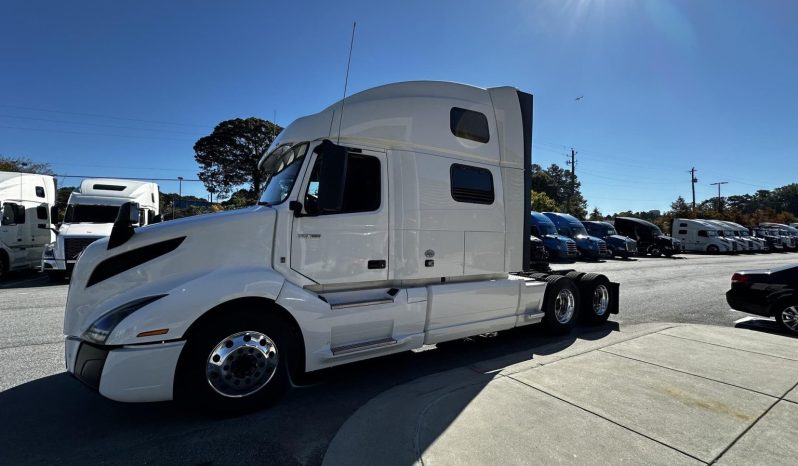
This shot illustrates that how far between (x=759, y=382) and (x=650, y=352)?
1.12m

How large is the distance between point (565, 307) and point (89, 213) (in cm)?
1348

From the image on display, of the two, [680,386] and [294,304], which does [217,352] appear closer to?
[294,304]

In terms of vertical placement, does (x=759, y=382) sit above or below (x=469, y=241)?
below

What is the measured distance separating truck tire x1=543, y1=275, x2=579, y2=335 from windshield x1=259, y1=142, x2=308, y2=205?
163 inches

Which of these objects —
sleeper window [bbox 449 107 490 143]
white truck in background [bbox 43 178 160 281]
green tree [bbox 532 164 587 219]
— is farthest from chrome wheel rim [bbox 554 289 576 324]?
green tree [bbox 532 164 587 219]

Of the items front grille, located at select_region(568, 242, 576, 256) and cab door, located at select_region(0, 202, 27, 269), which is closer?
cab door, located at select_region(0, 202, 27, 269)

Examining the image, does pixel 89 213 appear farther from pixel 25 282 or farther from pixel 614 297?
pixel 614 297

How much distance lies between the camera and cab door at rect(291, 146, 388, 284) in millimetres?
3865

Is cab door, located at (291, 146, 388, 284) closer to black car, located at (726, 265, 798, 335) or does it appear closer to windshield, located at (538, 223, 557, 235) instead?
black car, located at (726, 265, 798, 335)

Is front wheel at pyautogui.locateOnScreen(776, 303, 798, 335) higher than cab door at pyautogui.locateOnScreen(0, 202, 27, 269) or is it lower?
lower

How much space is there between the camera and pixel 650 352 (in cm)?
516

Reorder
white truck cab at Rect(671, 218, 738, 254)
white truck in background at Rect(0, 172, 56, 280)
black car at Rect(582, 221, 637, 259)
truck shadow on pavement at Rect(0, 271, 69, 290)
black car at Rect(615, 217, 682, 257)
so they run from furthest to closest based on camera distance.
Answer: white truck cab at Rect(671, 218, 738, 254) < black car at Rect(615, 217, 682, 257) < black car at Rect(582, 221, 637, 259) < white truck in background at Rect(0, 172, 56, 280) < truck shadow on pavement at Rect(0, 271, 69, 290)

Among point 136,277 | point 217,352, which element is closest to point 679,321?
point 217,352

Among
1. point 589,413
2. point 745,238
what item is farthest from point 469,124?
point 745,238
